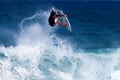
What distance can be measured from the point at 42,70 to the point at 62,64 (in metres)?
2.40

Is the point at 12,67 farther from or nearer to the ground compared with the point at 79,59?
nearer to the ground

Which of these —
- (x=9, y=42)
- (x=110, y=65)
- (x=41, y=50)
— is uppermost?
(x=9, y=42)

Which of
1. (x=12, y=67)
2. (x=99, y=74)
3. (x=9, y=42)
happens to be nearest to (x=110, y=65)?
(x=99, y=74)

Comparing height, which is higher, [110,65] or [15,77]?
[110,65]

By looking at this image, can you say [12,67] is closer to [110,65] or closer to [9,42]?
[110,65]

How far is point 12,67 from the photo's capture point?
3353 cm

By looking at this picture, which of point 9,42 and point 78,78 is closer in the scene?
point 78,78

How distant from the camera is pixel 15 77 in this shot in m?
31.9

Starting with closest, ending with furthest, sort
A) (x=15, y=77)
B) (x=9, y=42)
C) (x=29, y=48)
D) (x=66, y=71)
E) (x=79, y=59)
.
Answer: (x=15, y=77) → (x=66, y=71) → (x=79, y=59) → (x=29, y=48) → (x=9, y=42)

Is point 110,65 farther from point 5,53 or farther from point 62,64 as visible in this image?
point 5,53

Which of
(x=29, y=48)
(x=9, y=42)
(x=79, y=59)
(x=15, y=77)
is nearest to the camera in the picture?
(x=15, y=77)

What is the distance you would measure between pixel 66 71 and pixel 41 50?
5475mm

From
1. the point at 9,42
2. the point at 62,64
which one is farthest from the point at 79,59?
the point at 9,42

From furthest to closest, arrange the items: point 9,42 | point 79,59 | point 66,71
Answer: point 9,42 → point 79,59 → point 66,71
